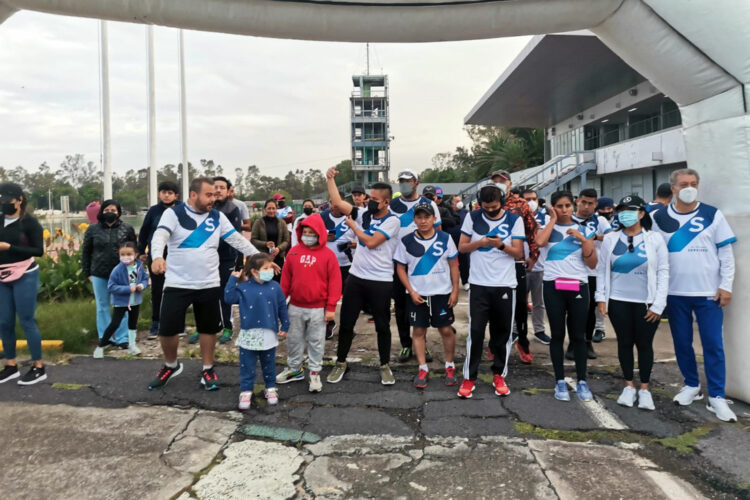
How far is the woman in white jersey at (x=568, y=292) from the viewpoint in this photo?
13.5 feet

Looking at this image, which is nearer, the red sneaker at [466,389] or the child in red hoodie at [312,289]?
the red sneaker at [466,389]

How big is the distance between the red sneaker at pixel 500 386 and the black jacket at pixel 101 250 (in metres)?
4.46

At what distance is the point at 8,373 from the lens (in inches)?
177

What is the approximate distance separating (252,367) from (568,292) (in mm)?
2855

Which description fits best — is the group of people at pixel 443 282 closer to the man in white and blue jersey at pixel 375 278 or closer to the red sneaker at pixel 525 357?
the man in white and blue jersey at pixel 375 278

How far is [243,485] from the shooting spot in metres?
2.79

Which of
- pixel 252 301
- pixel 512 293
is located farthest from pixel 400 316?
pixel 252 301

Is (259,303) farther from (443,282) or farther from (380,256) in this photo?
(443,282)

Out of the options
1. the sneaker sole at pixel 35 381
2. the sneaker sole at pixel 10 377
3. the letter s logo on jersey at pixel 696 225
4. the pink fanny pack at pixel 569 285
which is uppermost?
the letter s logo on jersey at pixel 696 225

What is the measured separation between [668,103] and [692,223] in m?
19.6

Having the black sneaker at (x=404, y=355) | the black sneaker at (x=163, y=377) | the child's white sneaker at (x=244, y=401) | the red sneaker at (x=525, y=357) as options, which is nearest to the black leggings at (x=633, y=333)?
the red sneaker at (x=525, y=357)

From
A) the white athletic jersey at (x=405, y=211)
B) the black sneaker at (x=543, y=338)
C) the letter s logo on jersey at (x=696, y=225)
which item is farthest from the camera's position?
the black sneaker at (x=543, y=338)

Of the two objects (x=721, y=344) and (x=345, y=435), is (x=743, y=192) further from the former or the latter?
(x=345, y=435)

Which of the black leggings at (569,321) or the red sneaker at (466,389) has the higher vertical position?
the black leggings at (569,321)
